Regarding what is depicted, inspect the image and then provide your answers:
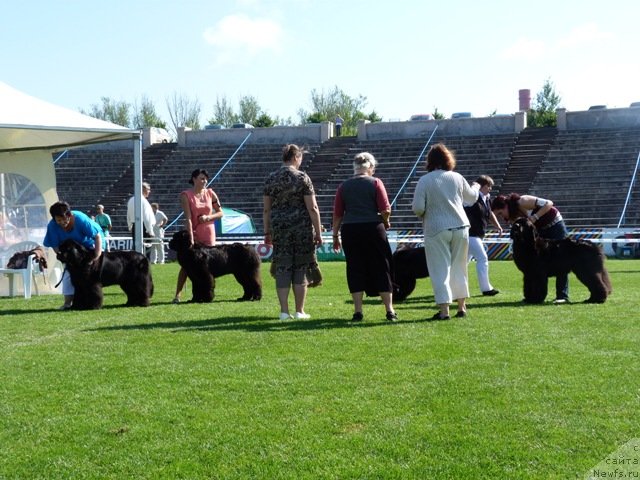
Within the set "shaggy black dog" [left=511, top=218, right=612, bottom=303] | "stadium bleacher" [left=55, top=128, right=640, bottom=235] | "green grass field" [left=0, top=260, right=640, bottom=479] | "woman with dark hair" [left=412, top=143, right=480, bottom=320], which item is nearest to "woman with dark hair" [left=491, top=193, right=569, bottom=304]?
"shaggy black dog" [left=511, top=218, right=612, bottom=303]

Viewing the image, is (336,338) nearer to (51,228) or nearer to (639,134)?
(51,228)

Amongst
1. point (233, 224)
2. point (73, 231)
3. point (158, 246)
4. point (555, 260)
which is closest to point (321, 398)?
point (555, 260)

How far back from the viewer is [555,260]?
10.0 metres

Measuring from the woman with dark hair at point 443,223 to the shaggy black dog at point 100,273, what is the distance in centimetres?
410

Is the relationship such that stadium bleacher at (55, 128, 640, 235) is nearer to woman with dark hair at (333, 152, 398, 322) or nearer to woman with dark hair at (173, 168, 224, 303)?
woman with dark hair at (173, 168, 224, 303)

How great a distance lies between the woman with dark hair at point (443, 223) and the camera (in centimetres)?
825

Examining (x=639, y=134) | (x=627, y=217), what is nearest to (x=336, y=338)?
(x=627, y=217)

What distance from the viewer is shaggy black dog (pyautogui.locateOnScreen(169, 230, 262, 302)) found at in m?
10.7

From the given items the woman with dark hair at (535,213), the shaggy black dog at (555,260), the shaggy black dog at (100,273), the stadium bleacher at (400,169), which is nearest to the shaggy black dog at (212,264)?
the shaggy black dog at (100,273)

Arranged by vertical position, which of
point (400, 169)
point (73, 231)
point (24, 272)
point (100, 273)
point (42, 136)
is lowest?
point (24, 272)

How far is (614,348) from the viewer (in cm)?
653

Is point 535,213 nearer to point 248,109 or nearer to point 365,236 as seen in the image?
point 365,236

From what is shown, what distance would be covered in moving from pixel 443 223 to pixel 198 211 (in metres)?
3.81

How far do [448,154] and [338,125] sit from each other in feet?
124
